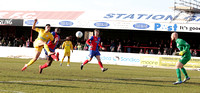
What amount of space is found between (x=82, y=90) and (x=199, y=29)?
89.5 feet

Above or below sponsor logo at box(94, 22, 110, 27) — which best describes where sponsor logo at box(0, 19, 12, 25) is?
below

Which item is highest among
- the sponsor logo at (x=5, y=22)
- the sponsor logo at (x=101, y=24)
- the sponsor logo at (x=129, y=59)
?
the sponsor logo at (x=101, y=24)

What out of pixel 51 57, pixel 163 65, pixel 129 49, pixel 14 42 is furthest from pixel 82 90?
pixel 14 42

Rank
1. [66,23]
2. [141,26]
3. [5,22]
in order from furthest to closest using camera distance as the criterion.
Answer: [5,22] < [66,23] < [141,26]

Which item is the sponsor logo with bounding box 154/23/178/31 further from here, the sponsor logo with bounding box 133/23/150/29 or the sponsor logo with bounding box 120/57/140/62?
the sponsor logo with bounding box 120/57/140/62

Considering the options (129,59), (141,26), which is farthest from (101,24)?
(129,59)

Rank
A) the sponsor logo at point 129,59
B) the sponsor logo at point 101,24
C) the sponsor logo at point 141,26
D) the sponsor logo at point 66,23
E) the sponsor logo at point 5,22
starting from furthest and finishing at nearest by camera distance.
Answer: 1. the sponsor logo at point 5,22
2. the sponsor logo at point 66,23
3. the sponsor logo at point 101,24
4. the sponsor logo at point 141,26
5. the sponsor logo at point 129,59

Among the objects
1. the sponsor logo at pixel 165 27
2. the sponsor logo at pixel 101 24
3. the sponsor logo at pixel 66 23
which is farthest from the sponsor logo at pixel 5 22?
the sponsor logo at pixel 165 27

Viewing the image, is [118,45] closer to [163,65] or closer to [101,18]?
[101,18]

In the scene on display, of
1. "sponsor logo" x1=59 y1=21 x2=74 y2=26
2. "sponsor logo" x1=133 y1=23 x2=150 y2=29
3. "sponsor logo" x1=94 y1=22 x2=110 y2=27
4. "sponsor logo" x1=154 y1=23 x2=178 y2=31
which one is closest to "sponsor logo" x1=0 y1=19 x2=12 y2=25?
"sponsor logo" x1=59 y1=21 x2=74 y2=26

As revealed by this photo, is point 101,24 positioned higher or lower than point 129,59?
higher

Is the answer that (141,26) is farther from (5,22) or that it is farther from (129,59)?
(5,22)

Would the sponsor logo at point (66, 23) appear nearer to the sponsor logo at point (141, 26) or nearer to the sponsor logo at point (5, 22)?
the sponsor logo at point (141, 26)

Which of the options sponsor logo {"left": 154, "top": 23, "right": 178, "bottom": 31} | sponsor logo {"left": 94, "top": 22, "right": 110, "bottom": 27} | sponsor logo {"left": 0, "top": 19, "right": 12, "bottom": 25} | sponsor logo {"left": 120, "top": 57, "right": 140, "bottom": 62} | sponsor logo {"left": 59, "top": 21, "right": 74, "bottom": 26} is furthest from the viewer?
sponsor logo {"left": 0, "top": 19, "right": 12, "bottom": 25}
